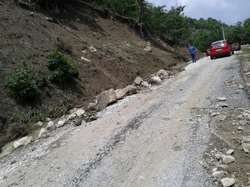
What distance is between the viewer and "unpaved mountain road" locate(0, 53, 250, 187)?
416 centimetres

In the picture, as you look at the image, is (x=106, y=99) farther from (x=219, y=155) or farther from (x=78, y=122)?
(x=219, y=155)

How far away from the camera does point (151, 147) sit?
5094 mm

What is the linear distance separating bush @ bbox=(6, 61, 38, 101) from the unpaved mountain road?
6.62ft

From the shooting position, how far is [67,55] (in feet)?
37.3

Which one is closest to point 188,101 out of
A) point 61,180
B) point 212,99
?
point 212,99

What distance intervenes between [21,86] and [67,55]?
3.98m

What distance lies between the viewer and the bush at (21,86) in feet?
25.7

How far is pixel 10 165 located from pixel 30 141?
49.2 inches

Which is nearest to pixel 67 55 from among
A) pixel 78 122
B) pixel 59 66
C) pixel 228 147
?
pixel 59 66

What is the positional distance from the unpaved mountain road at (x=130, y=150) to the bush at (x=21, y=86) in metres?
2.02

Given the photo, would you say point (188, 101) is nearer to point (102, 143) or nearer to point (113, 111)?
point (113, 111)

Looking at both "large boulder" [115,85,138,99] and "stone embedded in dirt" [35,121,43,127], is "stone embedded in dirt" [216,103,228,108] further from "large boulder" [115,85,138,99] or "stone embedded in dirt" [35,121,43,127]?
"stone embedded in dirt" [35,121,43,127]

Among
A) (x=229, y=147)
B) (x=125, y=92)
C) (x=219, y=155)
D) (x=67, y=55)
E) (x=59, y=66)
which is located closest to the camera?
(x=219, y=155)

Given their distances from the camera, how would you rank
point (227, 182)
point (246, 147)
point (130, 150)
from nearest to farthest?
1. point (227, 182)
2. point (246, 147)
3. point (130, 150)
